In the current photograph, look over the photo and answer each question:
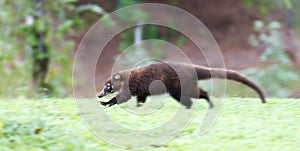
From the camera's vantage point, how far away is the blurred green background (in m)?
4.78

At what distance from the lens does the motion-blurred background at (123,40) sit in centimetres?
923

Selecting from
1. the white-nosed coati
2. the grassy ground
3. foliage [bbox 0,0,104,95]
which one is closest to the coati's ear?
the white-nosed coati

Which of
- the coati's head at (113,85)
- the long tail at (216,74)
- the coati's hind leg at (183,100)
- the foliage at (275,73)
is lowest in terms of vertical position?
the coati's hind leg at (183,100)

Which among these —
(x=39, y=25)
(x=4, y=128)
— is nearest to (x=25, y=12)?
(x=39, y=25)

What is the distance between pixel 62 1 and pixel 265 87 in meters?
4.03

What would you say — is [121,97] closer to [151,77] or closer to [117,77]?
[117,77]

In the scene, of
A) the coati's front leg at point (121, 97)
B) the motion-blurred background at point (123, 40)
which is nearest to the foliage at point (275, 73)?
the motion-blurred background at point (123, 40)

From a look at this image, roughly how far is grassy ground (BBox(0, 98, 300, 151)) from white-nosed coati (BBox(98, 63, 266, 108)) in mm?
221

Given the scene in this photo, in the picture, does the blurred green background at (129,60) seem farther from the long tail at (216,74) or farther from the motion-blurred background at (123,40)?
the long tail at (216,74)

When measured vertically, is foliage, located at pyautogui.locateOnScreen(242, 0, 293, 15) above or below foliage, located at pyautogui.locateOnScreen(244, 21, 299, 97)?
above

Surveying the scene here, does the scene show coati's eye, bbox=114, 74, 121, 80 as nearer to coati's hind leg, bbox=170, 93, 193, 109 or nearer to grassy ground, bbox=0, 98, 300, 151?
grassy ground, bbox=0, 98, 300, 151

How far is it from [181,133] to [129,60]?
5523mm

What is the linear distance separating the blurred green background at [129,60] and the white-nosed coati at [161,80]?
340 millimetres

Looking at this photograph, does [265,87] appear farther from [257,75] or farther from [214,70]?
[214,70]
